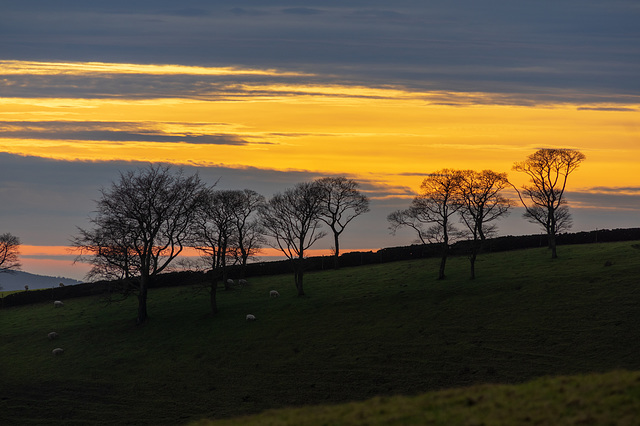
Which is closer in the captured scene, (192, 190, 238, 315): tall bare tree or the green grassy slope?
the green grassy slope

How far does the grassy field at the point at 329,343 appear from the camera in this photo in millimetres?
52281

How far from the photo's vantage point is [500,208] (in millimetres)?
88500

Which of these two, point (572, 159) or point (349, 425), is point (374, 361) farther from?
point (572, 159)

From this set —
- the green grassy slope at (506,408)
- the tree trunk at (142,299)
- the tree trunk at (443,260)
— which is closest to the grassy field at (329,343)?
the tree trunk at (142,299)

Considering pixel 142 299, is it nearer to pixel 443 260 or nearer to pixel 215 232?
pixel 215 232

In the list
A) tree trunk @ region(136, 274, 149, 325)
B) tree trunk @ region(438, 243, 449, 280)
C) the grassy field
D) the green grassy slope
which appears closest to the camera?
the green grassy slope

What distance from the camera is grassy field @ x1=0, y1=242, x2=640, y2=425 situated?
5228 cm

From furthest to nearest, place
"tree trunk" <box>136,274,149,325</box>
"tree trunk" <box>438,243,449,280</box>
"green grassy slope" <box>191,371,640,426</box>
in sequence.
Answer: "tree trunk" <box>438,243,449,280</box> → "tree trunk" <box>136,274,149,325</box> → "green grassy slope" <box>191,371,640,426</box>

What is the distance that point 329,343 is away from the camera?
6353cm

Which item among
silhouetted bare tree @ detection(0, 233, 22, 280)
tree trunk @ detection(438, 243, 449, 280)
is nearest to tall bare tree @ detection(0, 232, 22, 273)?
silhouetted bare tree @ detection(0, 233, 22, 280)

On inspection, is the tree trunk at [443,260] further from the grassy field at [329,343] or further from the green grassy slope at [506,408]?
the green grassy slope at [506,408]

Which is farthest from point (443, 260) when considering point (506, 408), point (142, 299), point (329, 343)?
point (506, 408)

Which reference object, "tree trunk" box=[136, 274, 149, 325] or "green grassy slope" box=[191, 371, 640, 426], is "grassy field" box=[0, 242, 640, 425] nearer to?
"tree trunk" box=[136, 274, 149, 325]

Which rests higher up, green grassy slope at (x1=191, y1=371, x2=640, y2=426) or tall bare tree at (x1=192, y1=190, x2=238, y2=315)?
tall bare tree at (x1=192, y1=190, x2=238, y2=315)
